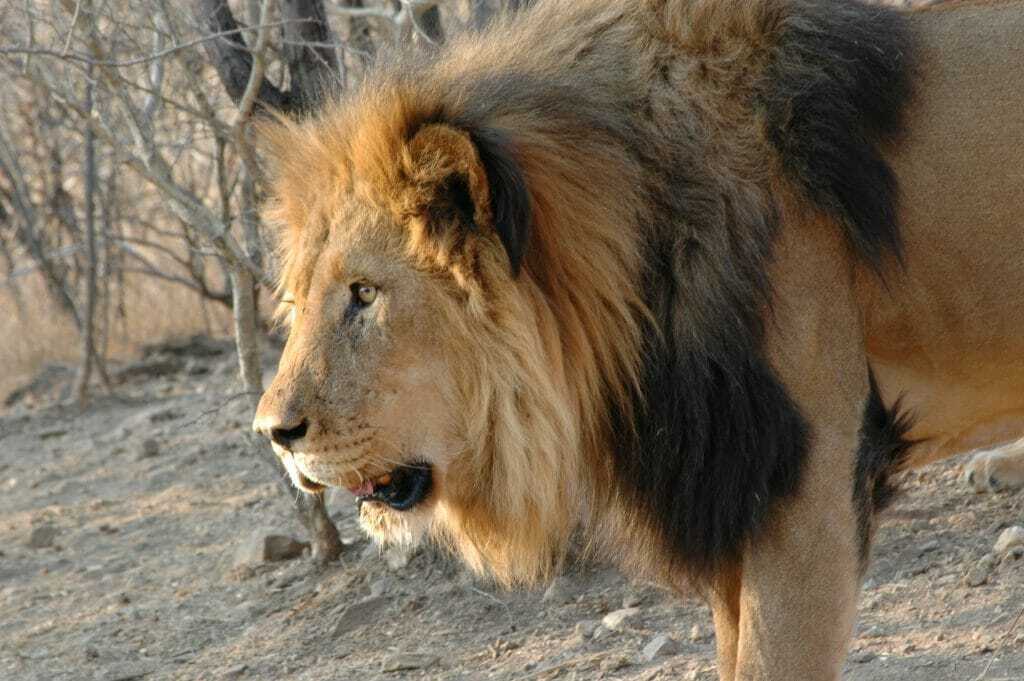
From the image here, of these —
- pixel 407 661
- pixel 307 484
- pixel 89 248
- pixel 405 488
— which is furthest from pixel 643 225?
pixel 89 248

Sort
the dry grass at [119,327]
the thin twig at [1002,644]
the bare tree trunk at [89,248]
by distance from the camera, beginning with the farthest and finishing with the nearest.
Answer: the dry grass at [119,327] → the bare tree trunk at [89,248] → the thin twig at [1002,644]

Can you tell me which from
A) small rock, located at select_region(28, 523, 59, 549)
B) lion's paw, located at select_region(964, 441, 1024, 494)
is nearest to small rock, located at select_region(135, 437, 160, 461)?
small rock, located at select_region(28, 523, 59, 549)

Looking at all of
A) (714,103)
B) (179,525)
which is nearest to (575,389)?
(714,103)

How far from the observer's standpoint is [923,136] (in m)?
2.76

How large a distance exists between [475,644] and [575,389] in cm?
131

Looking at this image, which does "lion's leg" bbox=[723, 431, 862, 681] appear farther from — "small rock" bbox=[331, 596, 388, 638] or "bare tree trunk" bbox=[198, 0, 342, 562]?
"bare tree trunk" bbox=[198, 0, 342, 562]

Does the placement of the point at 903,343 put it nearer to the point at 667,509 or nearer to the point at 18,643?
the point at 667,509

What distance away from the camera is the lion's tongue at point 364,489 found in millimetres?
2727

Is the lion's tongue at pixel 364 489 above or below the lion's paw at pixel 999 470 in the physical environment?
above

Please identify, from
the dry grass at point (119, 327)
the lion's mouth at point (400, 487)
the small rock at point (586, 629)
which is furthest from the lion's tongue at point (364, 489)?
the dry grass at point (119, 327)

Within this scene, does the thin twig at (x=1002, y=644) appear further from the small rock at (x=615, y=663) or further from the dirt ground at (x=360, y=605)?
the small rock at (x=615, y=663)

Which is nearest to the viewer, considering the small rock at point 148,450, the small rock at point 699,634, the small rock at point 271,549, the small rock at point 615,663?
the small rock at point 615,663

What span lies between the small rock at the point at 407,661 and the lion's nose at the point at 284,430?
1.27 meters

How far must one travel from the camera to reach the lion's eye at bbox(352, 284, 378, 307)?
2689mm
